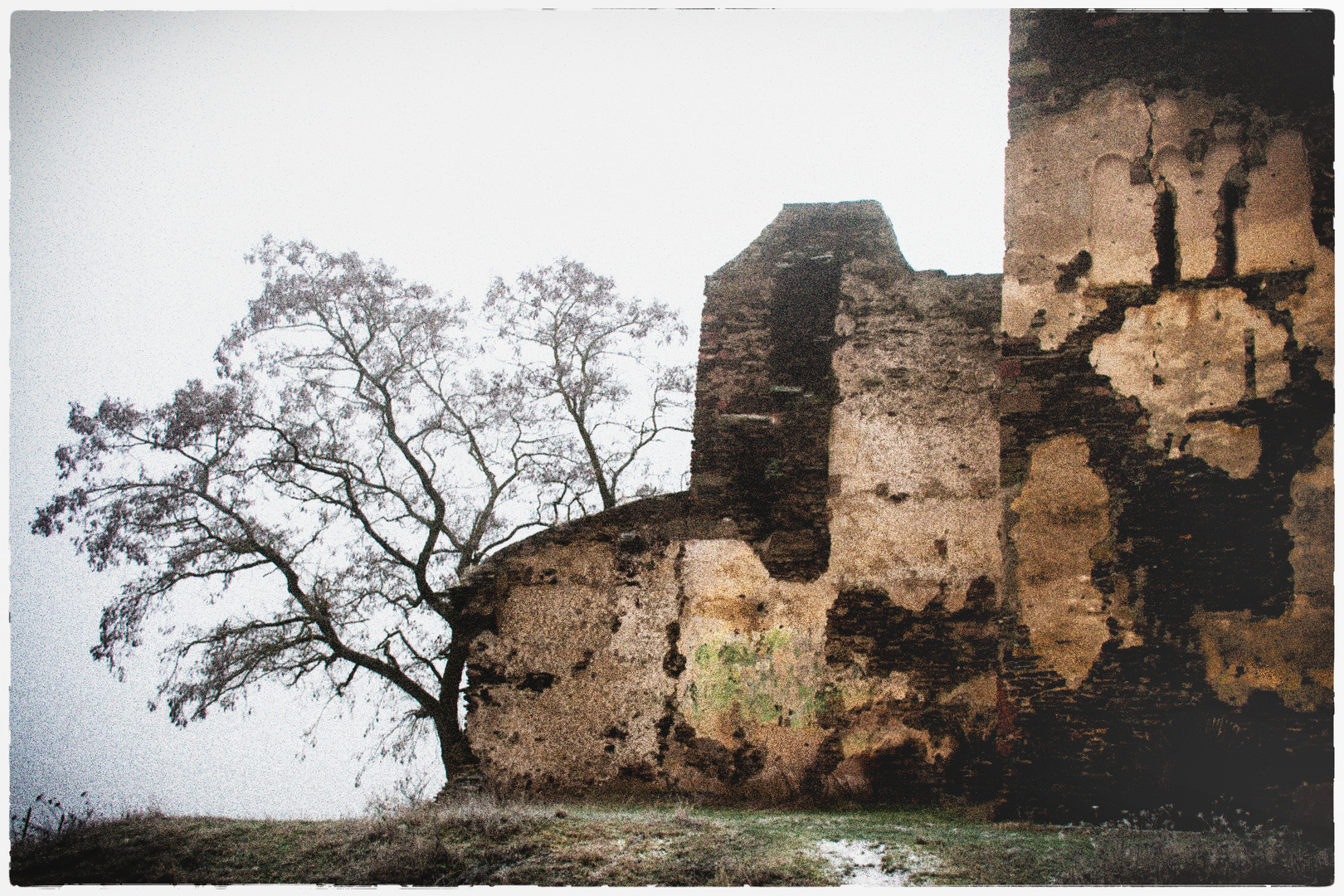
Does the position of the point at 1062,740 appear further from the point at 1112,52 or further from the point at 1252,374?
the point at 1112,52

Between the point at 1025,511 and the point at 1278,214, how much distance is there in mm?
2410

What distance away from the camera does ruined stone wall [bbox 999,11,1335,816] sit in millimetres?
6465

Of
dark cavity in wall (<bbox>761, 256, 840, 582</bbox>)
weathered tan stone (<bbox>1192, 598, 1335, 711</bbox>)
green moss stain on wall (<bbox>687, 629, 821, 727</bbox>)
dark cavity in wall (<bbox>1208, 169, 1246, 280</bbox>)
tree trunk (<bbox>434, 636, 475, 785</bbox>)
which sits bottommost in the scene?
tree trunk (<bbox>434, 636, 475, 785</bbox>)

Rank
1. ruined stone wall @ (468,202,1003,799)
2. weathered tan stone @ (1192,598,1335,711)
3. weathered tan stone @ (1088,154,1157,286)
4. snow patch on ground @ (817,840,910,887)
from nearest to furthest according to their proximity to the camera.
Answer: snow patch on ground @ (817,840,910,887) → weathered tan stone @ (1192,598,1335,711) → weathered tan stone @ (1088,154,1157,286) → ruined stone wall @ (468,202,1003,799)

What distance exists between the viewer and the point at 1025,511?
7.05 metres

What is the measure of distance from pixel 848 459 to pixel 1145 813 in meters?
3.77

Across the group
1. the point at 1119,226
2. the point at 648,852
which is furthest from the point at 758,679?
the point at 1119,226

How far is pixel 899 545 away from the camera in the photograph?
29.6 feet

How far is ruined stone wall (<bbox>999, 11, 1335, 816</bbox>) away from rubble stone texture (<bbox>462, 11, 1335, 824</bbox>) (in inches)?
0.7

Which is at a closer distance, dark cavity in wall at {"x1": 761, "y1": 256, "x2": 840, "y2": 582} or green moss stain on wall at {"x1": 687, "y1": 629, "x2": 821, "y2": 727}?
green moss stain on wall at {"x1": 687, "y1": 629, "x2": 821, "y2": 727}

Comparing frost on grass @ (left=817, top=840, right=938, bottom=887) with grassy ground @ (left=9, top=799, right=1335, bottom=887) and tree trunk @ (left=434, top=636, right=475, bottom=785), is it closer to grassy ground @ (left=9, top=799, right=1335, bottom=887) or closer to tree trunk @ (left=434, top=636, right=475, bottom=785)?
grassy ground @ (left=9, top=799, right=1335, bottom=887)

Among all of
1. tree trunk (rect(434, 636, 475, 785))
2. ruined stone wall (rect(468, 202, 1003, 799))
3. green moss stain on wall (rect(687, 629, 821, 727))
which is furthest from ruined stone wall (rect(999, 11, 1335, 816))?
tree trunk (rect(434, 636, 475, 785))

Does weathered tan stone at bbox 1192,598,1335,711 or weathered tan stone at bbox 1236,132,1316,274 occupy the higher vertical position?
weathered tan stone at bbox 1236,132,1316,274

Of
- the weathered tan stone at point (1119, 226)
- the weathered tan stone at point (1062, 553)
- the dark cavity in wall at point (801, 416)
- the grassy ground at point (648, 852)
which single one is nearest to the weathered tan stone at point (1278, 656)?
the weathered tan stone at point (1062, 553)
